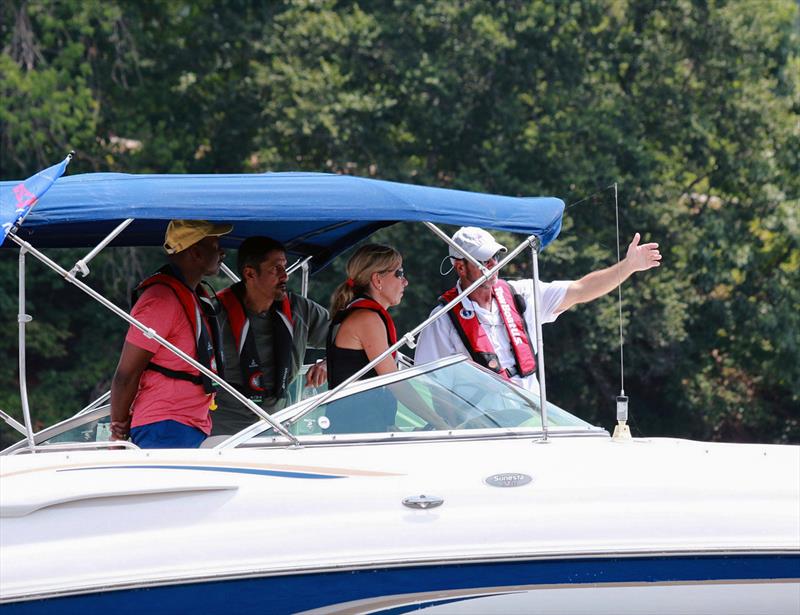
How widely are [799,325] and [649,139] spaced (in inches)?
150

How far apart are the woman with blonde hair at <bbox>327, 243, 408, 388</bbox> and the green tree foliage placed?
42.3 feet

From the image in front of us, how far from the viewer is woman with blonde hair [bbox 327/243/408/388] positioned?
15.0 feet

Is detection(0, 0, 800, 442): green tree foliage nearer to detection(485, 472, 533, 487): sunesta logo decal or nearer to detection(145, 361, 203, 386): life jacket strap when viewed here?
detection(145, 361, 203, 386): life jacket strap

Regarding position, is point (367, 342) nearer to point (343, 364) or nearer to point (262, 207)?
point (343, 364)

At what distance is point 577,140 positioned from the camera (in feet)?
62.2

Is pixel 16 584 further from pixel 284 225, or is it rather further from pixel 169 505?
pixel 284 225

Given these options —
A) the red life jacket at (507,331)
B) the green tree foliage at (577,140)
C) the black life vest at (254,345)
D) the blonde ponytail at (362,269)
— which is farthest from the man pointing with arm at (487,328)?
the green tree foliage at (577,140)

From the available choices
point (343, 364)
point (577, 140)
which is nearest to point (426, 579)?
point (343, 364)

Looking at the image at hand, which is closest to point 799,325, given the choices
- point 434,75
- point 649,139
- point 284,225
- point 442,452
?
point 649,139

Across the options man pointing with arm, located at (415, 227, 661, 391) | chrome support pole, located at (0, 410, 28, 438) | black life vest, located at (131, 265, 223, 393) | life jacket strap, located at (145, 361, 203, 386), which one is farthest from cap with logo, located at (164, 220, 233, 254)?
man pointing with arm, located at (415, 227, 661, 391)

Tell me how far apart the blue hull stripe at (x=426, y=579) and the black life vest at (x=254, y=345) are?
1503mm

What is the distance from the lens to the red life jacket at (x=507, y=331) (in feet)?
17.5

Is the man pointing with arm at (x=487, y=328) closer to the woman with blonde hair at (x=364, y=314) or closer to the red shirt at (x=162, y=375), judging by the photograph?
the woman with blonde hair at (x=364, y=314)

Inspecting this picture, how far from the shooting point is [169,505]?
3508 millimetres
